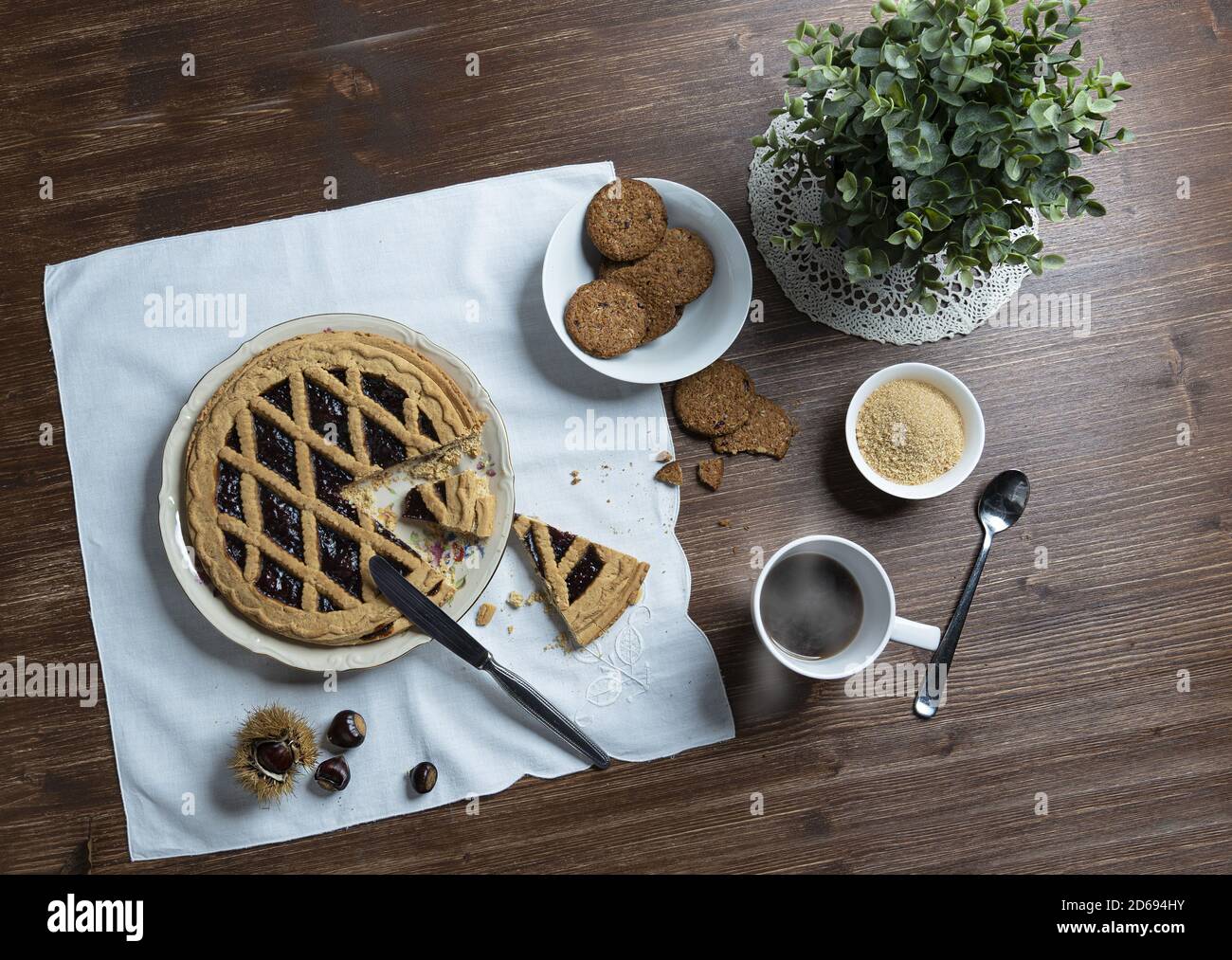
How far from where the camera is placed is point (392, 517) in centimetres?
227

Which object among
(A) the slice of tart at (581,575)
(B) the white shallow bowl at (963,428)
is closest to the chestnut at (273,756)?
(A) the slice of tart at (581,575)

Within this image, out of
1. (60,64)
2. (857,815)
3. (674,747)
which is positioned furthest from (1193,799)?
(60,64)

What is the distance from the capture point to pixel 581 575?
2279 millimetres

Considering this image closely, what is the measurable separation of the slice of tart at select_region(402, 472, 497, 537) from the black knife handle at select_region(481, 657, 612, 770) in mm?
354

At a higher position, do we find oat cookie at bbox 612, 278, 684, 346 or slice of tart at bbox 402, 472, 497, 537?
oat cookie at bbox 612, 278, 684, 346

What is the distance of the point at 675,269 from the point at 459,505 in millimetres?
843

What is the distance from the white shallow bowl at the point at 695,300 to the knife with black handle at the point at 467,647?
745mm

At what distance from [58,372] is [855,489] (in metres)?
2.23

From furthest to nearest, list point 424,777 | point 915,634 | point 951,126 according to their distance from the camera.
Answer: point 424,777, point 915,634, point 951,126

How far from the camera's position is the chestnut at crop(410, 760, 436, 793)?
2.24 metres

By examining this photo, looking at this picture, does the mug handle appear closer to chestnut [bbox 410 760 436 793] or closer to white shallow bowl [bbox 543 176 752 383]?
white shallow bowl [bbox 543 176 752 383]

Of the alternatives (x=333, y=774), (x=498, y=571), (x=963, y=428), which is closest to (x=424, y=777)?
(x=333, y=774)

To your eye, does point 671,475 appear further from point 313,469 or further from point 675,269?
point 313,469

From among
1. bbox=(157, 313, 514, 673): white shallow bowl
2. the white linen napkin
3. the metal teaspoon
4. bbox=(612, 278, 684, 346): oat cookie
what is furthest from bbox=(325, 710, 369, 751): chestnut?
the metal teaspoon
